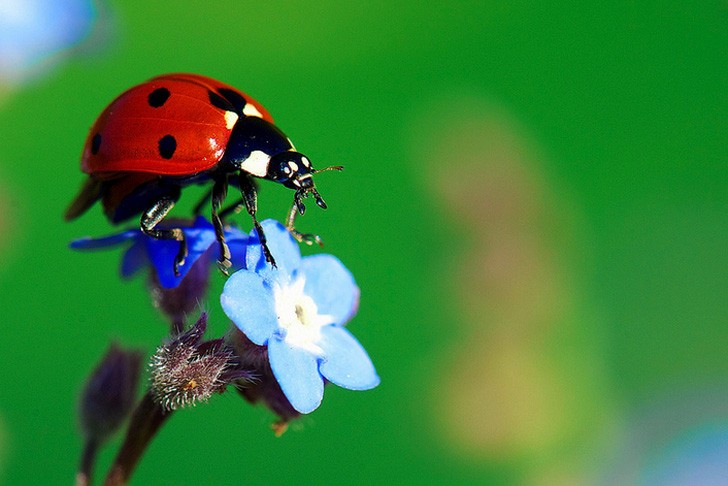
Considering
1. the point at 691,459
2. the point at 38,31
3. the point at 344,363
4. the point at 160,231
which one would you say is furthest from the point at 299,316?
the point at 691,459

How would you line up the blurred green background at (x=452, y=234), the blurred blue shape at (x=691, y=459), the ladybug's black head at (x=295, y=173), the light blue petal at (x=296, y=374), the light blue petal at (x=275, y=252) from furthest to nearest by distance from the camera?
the blurred blue shape at (x=691, y=459)
the blurred green background at (x=452, y=234)
the ladybug's black head at (x=295, y=173)
the light blue petal at (x=275, y=252)
the light blue petal at (x=296, y=374)

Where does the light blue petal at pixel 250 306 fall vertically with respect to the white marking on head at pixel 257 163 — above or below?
below

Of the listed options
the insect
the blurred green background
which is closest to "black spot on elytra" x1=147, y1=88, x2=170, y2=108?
the insect

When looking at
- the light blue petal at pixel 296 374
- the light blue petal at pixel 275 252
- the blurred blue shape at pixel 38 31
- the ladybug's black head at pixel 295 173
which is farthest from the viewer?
the blurred blue shape at pixel 38 31

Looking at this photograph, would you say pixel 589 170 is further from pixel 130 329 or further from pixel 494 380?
pixel 130 329

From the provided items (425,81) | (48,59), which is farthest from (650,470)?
(48,59)

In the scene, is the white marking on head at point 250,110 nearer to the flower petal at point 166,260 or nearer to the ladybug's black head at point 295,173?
the ladybug's black head at point 295,173

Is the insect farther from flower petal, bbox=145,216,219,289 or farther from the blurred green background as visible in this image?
the blurred green background

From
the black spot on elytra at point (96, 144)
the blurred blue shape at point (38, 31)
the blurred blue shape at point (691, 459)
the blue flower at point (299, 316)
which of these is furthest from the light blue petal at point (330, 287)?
the blurred blue shape at point (691, 459)
